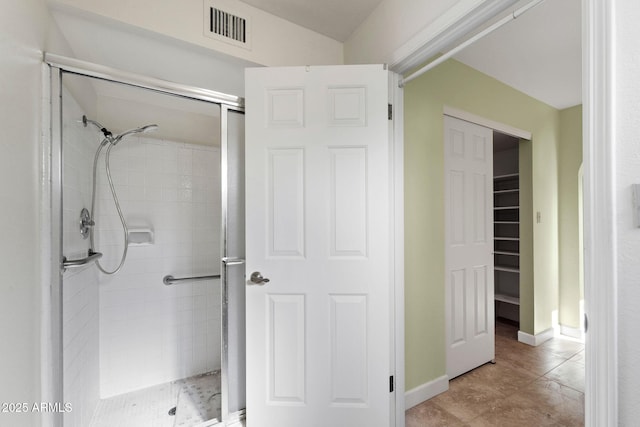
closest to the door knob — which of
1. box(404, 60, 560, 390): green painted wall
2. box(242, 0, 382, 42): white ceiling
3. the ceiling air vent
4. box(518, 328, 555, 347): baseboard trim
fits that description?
box(404, 60, 560, 390): green painted wall

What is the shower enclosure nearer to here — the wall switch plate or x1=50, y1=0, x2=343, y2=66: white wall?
x1=50, y1=0, x2=343, y2=66: white wall

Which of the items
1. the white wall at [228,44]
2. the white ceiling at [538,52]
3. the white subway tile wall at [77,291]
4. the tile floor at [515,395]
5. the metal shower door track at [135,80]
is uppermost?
the white ceiling at [538,52]

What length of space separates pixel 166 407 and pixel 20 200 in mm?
1603

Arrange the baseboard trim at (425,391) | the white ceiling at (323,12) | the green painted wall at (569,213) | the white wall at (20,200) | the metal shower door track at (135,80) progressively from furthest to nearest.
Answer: the green painted wall at (569,213), the baseboard trim at (425,391), the white ceiling at (323,12), the metal shower door track at (135,80), the white wall at (20,200)

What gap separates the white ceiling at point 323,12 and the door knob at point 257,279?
1.60m

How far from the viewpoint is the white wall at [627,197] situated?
68 cm

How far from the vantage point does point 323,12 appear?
1668mm

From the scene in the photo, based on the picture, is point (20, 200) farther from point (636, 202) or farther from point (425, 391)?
point (425, 391)

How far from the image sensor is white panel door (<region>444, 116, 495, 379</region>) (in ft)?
6.84

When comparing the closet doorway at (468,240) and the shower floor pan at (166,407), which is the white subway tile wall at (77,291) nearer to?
the shower floor pan at (166,407)

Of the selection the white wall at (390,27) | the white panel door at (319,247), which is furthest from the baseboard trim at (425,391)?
the white wall at (390,27)

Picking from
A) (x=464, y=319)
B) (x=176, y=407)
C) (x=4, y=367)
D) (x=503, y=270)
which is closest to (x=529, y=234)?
(x=503, y=270)

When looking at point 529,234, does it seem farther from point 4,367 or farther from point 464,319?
point 4,367

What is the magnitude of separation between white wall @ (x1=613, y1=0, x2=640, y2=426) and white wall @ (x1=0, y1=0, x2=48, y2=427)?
1.72 metres
